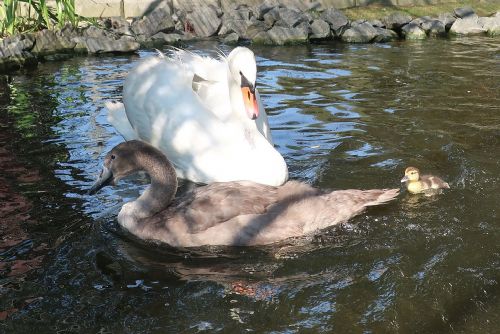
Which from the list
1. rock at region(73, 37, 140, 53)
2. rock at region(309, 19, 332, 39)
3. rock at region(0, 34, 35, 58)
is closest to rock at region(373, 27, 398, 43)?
rock at region(309, 19, 332, 39)

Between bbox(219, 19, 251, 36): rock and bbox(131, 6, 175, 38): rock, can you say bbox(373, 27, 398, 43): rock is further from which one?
bbox(131, 6, 175, 38): rock

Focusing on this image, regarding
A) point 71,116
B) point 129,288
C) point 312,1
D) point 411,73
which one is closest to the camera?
point 129,288

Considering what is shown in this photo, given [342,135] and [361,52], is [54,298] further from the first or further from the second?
[361,52]

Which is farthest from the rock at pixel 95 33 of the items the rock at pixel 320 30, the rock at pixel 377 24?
the rock at pixel 377 24

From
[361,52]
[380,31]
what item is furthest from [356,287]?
[380,31]

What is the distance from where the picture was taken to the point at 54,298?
13.4 feet

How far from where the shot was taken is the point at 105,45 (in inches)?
476

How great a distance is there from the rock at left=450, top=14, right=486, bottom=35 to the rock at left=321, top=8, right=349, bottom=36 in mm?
2099

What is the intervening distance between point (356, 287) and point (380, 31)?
10175 mm

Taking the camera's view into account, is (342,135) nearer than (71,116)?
Yes

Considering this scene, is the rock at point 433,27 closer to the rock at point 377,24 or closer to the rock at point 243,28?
the rock at point 377,24

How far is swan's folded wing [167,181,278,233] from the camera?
482 cm

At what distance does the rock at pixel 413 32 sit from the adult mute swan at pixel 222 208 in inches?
366

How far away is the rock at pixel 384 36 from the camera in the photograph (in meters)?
13.5
